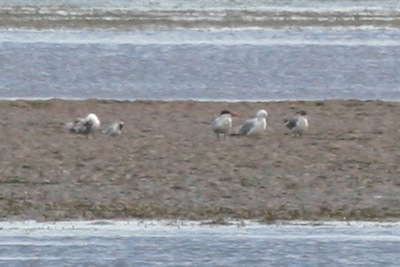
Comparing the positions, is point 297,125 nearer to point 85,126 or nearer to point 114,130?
point 114,130

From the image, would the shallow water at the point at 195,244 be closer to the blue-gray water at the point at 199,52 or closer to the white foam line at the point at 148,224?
the white foam line at the point at 148,224

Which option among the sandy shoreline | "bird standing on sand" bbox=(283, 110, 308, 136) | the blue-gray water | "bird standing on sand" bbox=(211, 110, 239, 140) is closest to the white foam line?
the sandy shoreline

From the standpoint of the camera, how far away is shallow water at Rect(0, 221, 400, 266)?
10922 mm

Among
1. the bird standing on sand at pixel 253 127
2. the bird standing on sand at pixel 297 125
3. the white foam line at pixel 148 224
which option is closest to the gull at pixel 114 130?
the bird standing on sand at pixel 253 127

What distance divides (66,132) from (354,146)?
10.8 ft

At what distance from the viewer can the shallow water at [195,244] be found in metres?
10.9

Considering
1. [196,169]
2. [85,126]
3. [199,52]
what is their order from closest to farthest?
[196,169]
[85,126]
[199,52]

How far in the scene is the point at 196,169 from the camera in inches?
567

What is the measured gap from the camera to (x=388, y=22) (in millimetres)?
33688

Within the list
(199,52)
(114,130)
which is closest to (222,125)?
(114,130)

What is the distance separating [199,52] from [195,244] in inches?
593

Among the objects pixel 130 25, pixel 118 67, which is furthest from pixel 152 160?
pixel 130 25

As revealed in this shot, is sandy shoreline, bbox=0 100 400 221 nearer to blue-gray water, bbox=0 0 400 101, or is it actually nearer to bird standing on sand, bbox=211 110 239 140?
bird standing on sand, bbox=211 110 239 140

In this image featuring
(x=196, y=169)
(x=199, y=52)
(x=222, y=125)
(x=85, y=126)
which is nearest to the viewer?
(x=196, y=169)
